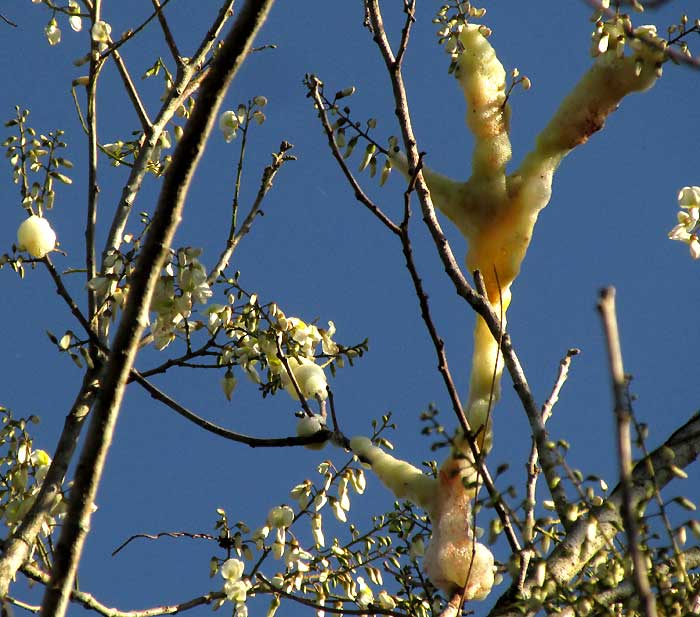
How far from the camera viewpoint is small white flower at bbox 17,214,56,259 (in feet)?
7.11

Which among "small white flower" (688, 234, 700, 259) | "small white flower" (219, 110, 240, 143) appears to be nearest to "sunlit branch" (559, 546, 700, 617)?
"small white flower" (688, 234, 700, 259)

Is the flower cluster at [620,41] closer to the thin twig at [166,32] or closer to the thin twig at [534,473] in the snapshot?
the thin twig at [534,473]

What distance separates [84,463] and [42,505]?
715 mm

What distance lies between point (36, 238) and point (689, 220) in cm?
128

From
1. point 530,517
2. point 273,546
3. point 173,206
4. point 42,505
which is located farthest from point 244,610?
point 173,206

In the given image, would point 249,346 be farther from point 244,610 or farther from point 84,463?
point 84,463

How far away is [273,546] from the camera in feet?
7.89

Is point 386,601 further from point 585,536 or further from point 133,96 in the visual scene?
point 133,96

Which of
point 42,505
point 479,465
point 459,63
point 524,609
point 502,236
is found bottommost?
point 524,609

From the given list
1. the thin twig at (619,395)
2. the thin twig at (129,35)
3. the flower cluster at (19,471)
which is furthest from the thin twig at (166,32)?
the thin twig at (619,395)

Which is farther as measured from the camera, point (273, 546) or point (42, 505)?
point (273, 546)

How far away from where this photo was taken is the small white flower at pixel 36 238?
2.17 metres

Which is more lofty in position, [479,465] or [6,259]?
[6,259]

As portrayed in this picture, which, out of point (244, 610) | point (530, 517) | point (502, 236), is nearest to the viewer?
point (530, 517)
